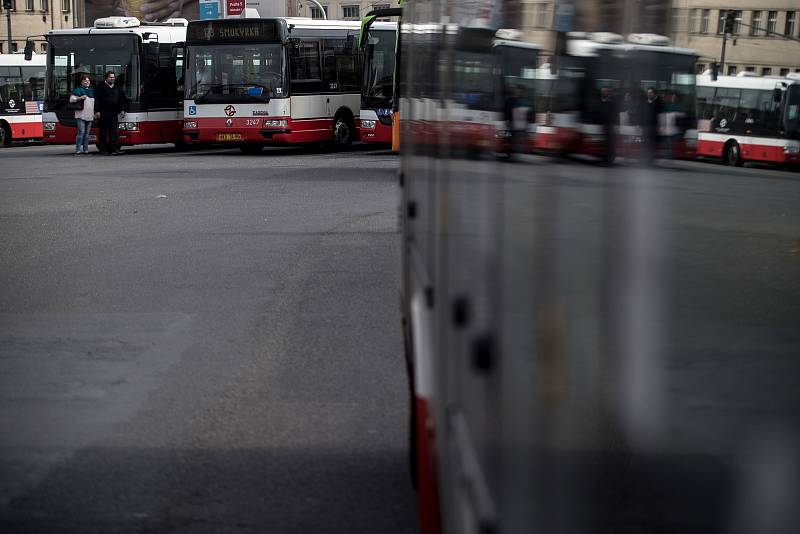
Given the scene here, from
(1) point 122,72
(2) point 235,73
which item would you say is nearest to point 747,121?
(2) point 235,73

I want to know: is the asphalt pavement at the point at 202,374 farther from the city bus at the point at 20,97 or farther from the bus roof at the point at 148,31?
the city bus at the point at 20,97

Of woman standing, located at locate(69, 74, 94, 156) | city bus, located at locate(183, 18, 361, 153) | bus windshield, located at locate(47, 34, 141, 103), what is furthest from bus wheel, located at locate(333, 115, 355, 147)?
woman standing, located at locate(69, 74, 94, 156)

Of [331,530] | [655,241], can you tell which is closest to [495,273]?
[655,241]

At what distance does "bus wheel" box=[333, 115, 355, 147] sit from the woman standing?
5521mm

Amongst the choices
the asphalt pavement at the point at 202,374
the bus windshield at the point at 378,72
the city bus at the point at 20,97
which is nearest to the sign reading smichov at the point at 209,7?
the city bus at the point at 20,97

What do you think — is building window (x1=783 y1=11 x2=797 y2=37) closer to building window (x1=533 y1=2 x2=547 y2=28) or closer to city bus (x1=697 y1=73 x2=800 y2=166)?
city bus (x1=697 y1=73 x2=800 y2=166)

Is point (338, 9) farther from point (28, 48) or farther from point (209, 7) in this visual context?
point (28, 48)

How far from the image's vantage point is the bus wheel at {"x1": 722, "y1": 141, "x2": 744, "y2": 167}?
1456 millimetres

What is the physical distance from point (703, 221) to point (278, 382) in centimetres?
542

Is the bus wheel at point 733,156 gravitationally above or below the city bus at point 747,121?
below

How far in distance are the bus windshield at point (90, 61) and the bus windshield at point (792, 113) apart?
2872 cm

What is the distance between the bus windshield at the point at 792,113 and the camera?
1341mm

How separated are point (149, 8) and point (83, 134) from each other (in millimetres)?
44376

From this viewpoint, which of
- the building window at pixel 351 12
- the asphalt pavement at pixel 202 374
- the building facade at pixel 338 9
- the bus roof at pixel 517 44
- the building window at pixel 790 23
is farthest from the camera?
the building window at pixel 351 12
